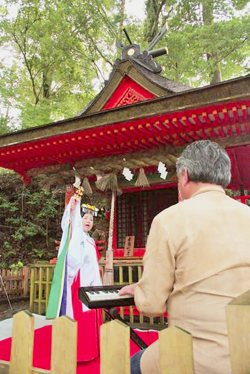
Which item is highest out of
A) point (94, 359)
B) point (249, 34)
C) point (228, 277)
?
point (249, 34)

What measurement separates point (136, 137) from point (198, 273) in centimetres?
A: 487

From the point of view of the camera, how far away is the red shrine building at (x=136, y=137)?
16.0 ft

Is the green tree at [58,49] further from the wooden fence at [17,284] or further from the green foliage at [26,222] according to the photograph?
the wooden fence at [17,284]

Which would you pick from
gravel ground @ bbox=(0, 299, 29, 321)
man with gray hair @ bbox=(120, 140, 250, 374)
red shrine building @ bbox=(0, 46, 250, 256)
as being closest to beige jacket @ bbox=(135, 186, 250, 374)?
man with gray hair @ bbox=(120, 140, 250, 374)

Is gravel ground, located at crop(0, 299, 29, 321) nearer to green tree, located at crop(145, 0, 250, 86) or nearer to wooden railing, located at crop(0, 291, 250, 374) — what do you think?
wooden railing, located at crop(0, 291, 250, 374)

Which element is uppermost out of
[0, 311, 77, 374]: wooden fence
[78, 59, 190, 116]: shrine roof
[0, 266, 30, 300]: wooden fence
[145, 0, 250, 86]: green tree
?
[145, 0, 250, 86]: green tree

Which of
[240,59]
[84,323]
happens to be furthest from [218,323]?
[240,59]

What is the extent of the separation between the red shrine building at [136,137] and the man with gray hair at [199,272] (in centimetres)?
366

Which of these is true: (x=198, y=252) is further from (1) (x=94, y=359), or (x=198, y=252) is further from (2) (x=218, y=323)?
(1) (x=94, y=359)

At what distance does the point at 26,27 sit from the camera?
16.3 meters

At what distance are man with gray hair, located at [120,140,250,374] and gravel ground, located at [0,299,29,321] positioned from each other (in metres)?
6.41

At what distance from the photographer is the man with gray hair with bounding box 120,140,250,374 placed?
1.22m

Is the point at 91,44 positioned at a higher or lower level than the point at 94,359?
higher

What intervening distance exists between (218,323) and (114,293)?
0.73 m
